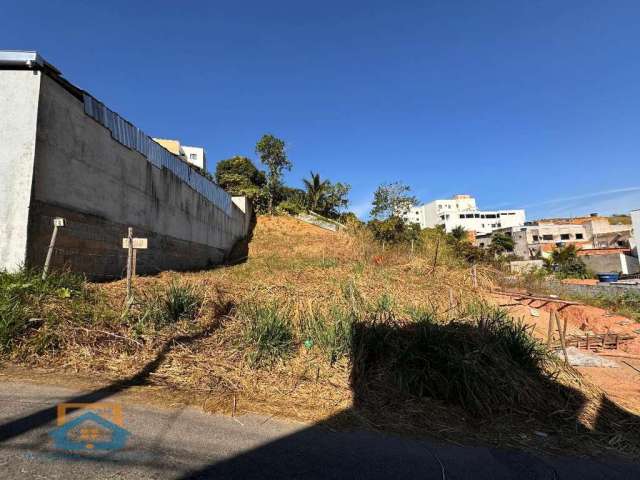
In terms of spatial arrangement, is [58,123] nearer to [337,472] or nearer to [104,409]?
[104,409]

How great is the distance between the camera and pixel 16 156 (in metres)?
5.64

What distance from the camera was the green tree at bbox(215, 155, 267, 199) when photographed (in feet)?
97.0

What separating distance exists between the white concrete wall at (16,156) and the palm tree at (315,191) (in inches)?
1092

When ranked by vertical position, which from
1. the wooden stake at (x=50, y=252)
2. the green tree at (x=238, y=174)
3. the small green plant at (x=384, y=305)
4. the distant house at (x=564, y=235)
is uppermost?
the green tree at (x=238, y=174)

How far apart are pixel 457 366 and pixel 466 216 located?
3257 inches

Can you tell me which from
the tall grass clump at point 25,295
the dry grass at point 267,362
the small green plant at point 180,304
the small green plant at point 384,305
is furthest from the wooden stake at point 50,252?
the small green plant at point 384,305

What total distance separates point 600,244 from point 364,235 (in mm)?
46847

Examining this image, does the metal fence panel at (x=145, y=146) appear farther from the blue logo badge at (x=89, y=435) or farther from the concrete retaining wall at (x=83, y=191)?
the blue logo badge at (x=89, y=435)

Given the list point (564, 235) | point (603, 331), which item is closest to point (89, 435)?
point (603, 331)

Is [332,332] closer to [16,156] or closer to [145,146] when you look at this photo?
[16,156]

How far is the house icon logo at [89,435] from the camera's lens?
2.41 meters

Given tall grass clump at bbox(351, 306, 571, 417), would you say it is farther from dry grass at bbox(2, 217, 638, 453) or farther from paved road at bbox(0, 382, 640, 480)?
paved road at bbox(0, 382, 640, 480)

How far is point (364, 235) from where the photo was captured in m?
17.8

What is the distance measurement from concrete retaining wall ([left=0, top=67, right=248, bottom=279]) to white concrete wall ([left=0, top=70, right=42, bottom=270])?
0.02 m
